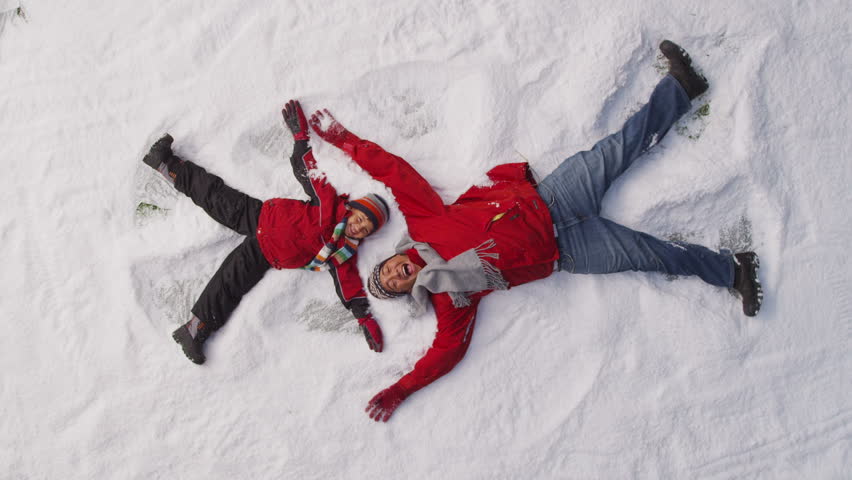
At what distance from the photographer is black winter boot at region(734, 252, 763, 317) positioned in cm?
219

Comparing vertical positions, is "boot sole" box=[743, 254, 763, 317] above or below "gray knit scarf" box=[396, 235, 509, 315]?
below

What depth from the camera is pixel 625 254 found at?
83.3 inches

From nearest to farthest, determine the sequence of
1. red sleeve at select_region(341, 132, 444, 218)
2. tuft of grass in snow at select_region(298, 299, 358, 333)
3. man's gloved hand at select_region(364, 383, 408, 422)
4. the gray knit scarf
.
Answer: the gray knit scarf, red sleeve at select_region(341, 132, 444, 218), man's gloved hand at select_region(364, 383, 408, 422), tuft of grass in snow at select_region(298, 299, 358, 333)

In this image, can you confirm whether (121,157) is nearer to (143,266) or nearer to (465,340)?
(143,266)

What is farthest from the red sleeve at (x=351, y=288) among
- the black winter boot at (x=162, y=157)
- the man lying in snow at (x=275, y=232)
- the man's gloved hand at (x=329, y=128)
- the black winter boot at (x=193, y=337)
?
the black winter boot at (x=162, y=157)

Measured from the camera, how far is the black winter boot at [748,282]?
219cm

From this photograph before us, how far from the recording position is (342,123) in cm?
235

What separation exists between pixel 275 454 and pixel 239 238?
1.12 meters

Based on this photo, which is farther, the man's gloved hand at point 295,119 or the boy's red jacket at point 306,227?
the man's gloved hand at point 295,119

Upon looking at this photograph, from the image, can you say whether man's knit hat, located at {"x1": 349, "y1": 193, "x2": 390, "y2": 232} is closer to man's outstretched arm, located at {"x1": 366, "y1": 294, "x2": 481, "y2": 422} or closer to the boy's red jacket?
the boy's red jacket

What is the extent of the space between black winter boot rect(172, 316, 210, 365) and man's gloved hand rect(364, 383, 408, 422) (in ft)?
2.95

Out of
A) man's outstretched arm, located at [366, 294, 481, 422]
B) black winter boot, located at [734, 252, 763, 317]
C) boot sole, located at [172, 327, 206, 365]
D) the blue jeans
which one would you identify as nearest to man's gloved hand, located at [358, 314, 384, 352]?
man's outstretched arm, located at [366, 294, 481, 422]

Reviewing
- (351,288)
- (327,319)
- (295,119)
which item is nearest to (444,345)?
(351,288)

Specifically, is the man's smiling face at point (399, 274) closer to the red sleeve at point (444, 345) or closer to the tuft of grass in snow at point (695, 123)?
the red sleeve at point (444, 345)
